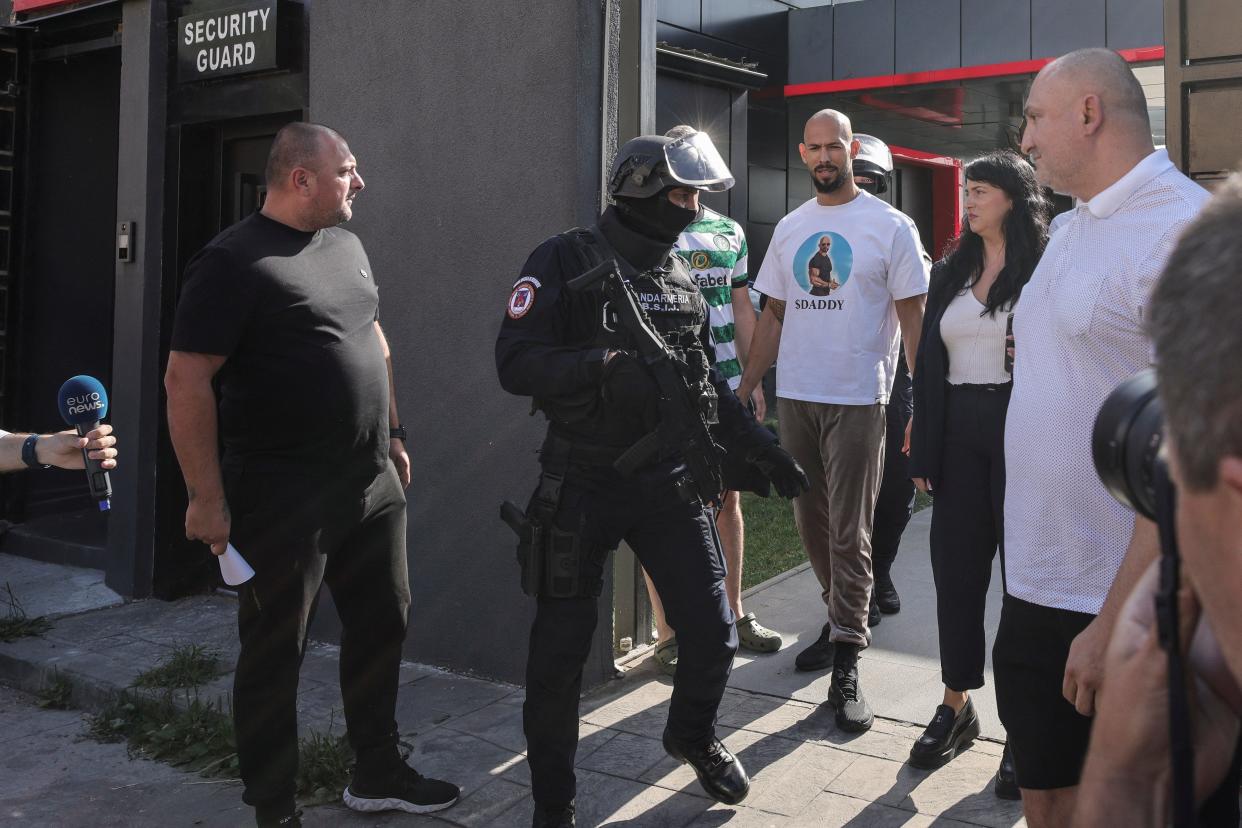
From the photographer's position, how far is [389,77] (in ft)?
16.5

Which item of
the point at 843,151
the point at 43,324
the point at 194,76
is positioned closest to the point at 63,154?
the point at 43,324

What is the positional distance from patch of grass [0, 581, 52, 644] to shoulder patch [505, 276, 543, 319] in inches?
141

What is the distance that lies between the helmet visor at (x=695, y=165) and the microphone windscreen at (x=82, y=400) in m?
1.67

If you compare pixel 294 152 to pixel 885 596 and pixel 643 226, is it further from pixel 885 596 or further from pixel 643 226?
pixel 885 596

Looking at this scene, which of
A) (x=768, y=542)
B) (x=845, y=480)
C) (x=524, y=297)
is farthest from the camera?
(x=768, y=542)

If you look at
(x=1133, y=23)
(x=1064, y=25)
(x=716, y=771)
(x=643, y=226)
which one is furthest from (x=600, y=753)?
(x=1064, y=25)

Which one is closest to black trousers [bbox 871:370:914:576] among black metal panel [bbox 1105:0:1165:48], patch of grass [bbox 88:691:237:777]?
patch of grass [bbox 88:691:237:777]

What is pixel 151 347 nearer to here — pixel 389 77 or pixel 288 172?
pixel 389 77

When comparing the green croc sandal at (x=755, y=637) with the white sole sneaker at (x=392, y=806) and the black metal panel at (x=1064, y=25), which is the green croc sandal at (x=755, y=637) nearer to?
the white sole sneaker at (x=392, y=806)

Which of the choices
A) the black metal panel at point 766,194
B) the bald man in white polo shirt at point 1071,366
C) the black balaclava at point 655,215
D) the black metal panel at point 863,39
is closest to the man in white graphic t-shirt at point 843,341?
the black balaclava at point 655,215

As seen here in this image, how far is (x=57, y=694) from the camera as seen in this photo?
16.3 ft

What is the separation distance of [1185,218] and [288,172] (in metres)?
2.42

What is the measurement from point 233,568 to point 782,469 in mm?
1582

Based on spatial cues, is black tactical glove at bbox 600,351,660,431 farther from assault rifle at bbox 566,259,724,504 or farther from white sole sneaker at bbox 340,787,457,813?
white sole sneaker at bbox 340,787,457,813
